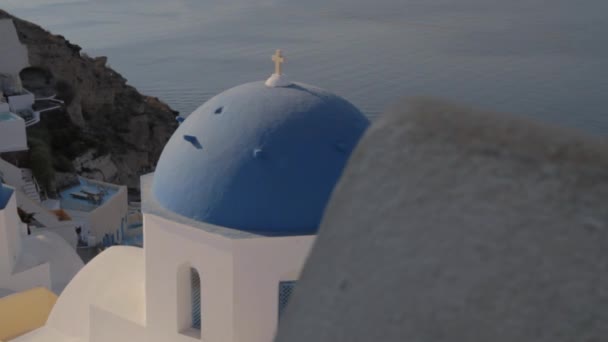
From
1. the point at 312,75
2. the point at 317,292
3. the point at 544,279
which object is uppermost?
the point at 544,279

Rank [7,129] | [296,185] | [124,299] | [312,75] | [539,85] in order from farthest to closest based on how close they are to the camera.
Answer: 1. [312,75]
2. [539,85]
3. [7,129]
4. [124,299]
5. [296,185]

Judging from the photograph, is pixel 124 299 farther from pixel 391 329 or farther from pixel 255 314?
pixel 391 329

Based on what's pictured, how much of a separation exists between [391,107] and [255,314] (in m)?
3.62

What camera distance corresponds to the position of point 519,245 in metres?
0.92

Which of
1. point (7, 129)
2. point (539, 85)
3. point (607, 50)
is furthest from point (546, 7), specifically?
point (7, 129)

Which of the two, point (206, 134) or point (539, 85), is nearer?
point (206, 134)

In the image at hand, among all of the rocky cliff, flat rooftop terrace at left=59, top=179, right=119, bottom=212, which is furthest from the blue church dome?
the rocky cliff

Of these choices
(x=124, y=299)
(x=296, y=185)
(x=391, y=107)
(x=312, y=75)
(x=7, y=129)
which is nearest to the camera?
(x=391, y=107)

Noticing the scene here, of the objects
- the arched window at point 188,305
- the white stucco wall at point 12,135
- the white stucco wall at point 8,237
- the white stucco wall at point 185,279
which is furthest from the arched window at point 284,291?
the white stucco wall at point 12,135

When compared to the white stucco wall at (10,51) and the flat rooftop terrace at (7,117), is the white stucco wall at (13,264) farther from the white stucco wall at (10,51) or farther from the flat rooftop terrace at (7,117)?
the white stucco wall at (10,51)

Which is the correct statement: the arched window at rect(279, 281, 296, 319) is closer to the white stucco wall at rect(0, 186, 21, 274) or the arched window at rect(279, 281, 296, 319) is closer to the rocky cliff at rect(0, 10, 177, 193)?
the white stucco wall at rect(0, 186, 21, 274)

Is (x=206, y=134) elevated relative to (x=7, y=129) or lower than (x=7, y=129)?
elevated

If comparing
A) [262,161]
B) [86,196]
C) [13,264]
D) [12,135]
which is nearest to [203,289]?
[262,161]

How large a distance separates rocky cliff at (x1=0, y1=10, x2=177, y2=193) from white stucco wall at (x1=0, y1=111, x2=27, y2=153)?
4.20 m
